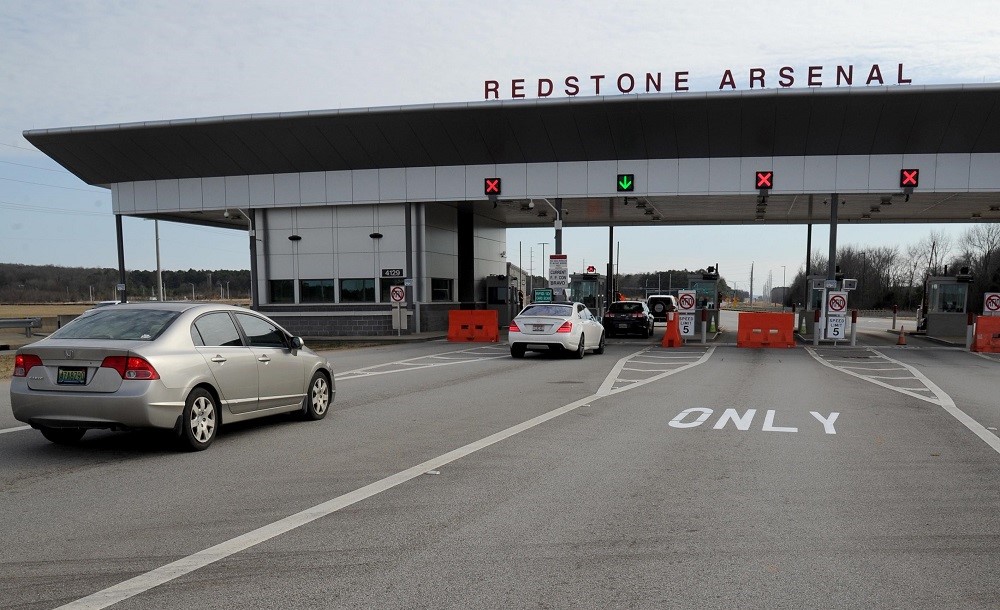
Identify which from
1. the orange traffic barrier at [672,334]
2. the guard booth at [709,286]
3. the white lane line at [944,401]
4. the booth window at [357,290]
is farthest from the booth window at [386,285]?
the white lane line at [944,401]

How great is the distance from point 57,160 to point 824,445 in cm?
3429

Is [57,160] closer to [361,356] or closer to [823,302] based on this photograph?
[361,356]

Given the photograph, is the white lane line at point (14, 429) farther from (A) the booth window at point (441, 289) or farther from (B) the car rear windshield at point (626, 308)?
(B) the car rear windshield at point (626, 308)

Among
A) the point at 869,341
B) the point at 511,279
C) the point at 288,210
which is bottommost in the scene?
the point at 869,341

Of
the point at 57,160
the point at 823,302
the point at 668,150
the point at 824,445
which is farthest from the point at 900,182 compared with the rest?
the point at 57,160

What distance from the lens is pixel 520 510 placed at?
5.37 m

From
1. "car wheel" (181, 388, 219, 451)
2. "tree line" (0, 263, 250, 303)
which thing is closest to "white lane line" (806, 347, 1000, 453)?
"car wheel" (181, 388, 219, 451)

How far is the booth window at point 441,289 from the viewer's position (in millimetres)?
32344

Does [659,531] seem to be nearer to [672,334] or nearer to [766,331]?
[672,334]

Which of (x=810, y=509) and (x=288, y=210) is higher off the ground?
(x=288, y=210)

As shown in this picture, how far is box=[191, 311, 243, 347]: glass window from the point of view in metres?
7.71

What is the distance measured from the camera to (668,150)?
1072 inches

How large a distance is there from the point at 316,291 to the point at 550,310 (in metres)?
15.9

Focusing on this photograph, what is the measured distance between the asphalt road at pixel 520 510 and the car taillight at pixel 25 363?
0.83m
